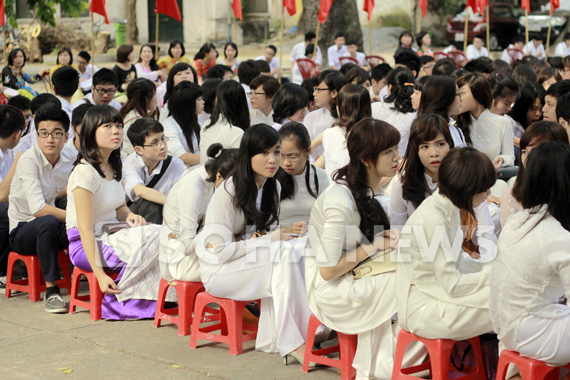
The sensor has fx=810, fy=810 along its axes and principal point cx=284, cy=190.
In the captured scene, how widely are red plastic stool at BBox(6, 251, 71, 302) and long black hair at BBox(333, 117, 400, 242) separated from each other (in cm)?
258

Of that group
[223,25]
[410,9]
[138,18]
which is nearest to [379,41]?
[410,9]

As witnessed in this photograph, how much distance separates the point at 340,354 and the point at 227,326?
831mm

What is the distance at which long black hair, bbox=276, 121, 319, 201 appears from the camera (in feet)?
15.7

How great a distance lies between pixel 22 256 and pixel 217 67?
4.98 meters

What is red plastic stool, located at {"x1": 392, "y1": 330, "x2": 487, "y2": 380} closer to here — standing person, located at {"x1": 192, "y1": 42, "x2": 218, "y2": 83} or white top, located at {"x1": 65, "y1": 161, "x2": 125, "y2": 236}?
white top, located at {"x1": 65, "y1": 161, "x2": 125, "y2": 236}

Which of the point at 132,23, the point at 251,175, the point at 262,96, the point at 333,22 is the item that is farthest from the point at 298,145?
the point at 132,23

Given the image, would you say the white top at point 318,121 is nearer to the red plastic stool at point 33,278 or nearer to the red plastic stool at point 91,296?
the red plastic stool at point 33,278

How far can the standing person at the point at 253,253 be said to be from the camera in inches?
166

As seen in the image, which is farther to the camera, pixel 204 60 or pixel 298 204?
pixel 204 60

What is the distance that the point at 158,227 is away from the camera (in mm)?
5133

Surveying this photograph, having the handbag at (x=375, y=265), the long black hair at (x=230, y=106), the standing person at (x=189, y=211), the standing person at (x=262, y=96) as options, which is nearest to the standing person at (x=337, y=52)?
the standing person at (x=262, y=96)

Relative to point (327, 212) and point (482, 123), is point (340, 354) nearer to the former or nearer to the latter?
point (327, 212)

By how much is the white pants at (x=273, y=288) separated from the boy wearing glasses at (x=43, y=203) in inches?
55.4

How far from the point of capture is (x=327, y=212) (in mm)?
3756
